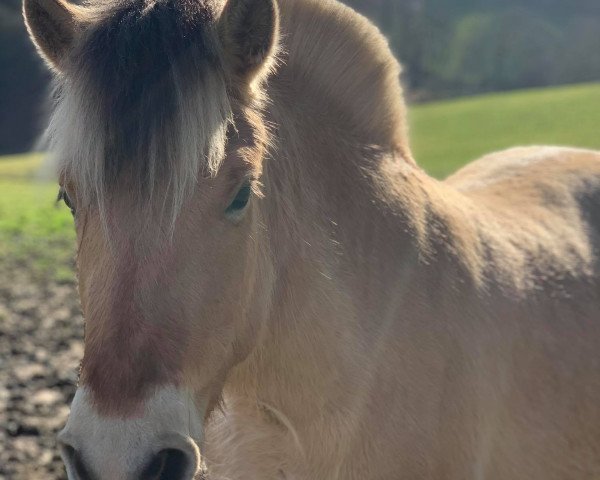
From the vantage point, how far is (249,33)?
2.25 meters

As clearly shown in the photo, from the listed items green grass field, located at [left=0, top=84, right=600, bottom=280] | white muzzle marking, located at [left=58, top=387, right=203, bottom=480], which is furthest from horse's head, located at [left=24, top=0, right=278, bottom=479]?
green grass field, located at [left=0, top=84, right=600, bottom=280]

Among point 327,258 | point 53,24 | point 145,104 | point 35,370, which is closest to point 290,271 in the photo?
point 327,258

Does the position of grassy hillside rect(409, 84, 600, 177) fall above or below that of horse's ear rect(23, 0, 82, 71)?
below

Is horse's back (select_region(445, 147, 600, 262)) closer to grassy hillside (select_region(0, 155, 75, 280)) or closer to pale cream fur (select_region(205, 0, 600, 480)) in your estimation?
pale cream fur (select_region(205, 0, 600, 480))

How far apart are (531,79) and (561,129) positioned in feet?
122

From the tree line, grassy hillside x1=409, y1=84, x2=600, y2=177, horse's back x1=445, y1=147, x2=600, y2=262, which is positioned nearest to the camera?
horse's back x1=445, y1=147, x2=600, y2=262

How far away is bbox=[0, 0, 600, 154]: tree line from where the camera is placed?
5634cm

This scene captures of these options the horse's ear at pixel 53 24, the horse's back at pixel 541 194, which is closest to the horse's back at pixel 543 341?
the horse's back at pixel 541 194

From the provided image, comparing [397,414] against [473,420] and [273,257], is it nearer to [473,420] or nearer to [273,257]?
[473,420]

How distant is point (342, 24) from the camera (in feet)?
9.39

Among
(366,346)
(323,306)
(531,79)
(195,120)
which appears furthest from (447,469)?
(531,79)

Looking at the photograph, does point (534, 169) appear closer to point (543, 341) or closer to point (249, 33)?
point (543, 341)

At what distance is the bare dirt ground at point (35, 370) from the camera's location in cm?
485

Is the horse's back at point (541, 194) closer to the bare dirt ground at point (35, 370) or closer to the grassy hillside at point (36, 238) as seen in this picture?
the bare dirt ground at point (35, 370)
